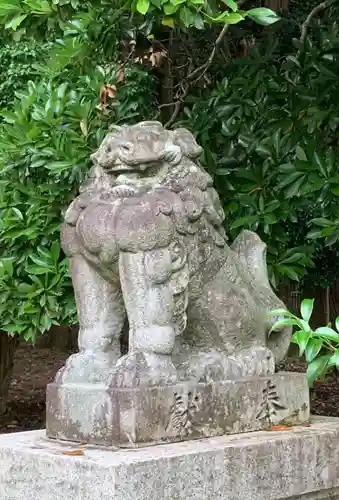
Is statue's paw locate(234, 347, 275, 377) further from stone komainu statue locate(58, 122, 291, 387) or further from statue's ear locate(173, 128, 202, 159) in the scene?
statue's ear locate(173, 128, 202, 159)

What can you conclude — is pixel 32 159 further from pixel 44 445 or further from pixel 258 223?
pixel 44 445

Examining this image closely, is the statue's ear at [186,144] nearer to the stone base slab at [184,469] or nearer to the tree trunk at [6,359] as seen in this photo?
the stone base slab at [184,469]

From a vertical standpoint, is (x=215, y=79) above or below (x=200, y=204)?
above

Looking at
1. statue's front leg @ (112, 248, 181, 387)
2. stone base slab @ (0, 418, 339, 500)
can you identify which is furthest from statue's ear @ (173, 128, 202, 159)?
stone base slab @ (0, 418, 339, 500)

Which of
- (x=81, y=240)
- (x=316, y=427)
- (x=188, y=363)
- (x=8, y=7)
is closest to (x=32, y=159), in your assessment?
(x=8, y=7)

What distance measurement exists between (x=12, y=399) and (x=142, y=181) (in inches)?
263

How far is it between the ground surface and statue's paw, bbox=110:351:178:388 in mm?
4652

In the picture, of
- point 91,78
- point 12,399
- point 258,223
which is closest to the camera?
point 258,223

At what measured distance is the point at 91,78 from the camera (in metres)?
5.19

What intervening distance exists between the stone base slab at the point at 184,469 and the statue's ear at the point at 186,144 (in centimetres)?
114

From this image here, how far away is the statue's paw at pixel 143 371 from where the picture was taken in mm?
3236

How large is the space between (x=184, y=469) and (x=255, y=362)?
2.39 ft

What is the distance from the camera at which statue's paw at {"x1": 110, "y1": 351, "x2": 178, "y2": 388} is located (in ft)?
10.6

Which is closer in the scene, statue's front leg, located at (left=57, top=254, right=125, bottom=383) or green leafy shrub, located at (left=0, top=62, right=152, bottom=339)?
statue's front leg, located at (left=57, top=254, right=125, bottom=383)
